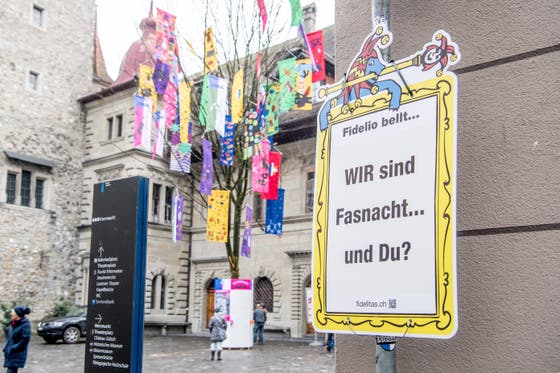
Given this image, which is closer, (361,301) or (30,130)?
(361,301)

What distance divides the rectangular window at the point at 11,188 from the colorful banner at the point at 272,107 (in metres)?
16.5

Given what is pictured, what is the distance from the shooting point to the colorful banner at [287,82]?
1734cm

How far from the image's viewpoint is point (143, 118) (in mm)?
20516

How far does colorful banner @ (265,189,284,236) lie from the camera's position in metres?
21.9

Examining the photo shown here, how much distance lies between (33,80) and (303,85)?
1930 centimetres

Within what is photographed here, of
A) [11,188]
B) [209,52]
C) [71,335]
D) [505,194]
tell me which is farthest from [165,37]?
[505,194]

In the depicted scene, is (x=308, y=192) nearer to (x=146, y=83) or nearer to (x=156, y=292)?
(x=156, y=292)

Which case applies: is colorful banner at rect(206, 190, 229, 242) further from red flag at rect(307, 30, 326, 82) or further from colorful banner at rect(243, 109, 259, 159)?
red flag at rect(307, 30, 326, 82)

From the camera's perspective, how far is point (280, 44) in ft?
76.4

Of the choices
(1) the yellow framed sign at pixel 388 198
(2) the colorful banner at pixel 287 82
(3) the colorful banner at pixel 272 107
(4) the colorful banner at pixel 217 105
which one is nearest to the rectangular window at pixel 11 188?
(4) the colorful banner at pixel 217 105

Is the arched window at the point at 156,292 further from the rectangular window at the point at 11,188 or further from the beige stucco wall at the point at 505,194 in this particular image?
the beige stucco wall at the point at 505,194

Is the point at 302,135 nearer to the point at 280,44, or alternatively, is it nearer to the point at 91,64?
the point at 280,44

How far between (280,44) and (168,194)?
12985 millimetres

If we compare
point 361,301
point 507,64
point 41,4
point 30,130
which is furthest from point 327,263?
point 41,4
